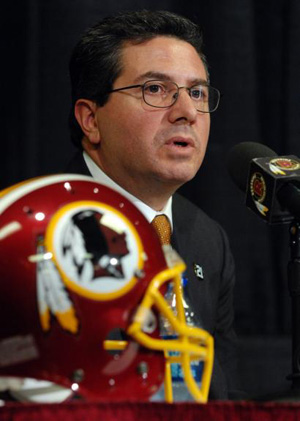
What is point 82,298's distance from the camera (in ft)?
2.97

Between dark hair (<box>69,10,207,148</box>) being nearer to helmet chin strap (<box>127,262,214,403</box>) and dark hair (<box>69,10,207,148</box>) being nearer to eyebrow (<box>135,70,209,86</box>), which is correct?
eyebrow (<box>135,70,209,86</box>)

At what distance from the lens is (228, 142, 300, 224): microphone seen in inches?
42.9

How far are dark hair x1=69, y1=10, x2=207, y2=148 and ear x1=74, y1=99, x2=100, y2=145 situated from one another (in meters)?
0.01

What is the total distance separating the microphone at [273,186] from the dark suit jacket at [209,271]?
44 centimetres

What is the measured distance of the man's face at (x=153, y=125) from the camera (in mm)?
1527

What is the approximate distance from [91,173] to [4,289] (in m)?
0.68

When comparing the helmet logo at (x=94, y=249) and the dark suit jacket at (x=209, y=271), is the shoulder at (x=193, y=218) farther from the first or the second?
the helmet logo at (x=94, y=249)

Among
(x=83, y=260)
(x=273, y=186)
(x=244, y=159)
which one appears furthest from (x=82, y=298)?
(x=244, y=159)

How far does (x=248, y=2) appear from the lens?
1.92m

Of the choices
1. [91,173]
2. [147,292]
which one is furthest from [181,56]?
[147,292]

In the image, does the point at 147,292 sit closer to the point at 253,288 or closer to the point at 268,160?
the point at 268,160

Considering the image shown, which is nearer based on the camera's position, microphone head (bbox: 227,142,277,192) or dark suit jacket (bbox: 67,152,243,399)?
microphone head (bbox: 227,142,277,192)

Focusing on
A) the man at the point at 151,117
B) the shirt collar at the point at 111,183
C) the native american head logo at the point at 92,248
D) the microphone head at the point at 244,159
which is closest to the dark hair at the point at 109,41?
the man at the point at 151,117

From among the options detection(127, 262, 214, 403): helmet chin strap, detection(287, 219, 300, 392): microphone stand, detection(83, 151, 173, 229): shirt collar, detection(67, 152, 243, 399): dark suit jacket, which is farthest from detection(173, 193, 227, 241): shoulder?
detection(127, 262, 214, 403): helmet chin strap
